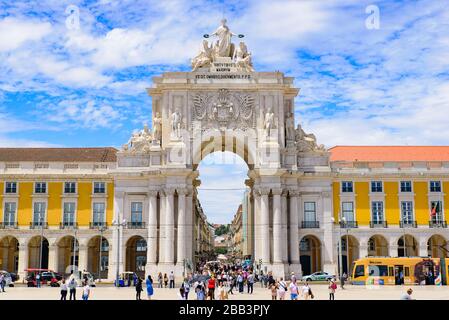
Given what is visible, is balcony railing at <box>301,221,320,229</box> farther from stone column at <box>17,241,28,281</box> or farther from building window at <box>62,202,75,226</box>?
stone column at <box>17,241,28,281</box>

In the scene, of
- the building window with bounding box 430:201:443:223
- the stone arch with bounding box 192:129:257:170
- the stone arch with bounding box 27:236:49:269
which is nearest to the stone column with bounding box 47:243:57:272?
the stone arch with bounding box 27:236:49:269

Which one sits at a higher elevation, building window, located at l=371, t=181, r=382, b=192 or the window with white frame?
building window, located at l=371, t=181, r=382, b=192

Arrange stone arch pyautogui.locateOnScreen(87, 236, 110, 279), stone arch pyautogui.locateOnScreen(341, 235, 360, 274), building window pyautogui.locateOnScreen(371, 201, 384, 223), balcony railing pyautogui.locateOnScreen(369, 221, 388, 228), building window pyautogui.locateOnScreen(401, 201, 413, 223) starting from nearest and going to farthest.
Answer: balcony railing pyautogui.locateOnScreen(369, 221, 388, 228) → building window pyautogui.locateOnScreen(401, 201, 413, 223) → building window pyautogui.locateOnScreen(371, 201, 384, 223) → stone arch pyautogui.locateOnScreen(341, 235, 360, 274) → stone arch pyautogui.locateOnScreen(87, 236, 110, 279)

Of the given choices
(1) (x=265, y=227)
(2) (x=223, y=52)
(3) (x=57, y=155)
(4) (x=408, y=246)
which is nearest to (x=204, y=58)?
A: (2) (x=223, y=52)

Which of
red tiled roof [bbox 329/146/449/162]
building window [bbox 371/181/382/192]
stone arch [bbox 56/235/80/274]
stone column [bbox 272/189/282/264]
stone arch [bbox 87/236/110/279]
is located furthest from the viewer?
red tiled roof [bbox 329/146/449/162]

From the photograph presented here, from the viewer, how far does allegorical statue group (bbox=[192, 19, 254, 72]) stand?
A: 6844 centimetres

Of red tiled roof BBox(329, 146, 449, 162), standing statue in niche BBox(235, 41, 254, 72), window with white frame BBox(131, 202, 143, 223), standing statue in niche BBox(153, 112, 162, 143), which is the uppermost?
standing statue in niche BBox(235, 41, 254, 72)

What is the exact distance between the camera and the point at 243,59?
68875mm

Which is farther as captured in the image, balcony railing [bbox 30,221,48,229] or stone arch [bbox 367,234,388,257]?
stone arch [bbox 367,234,388,257]

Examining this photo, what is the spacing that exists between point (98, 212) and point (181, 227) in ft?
35.1

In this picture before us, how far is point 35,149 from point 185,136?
22.6 metres

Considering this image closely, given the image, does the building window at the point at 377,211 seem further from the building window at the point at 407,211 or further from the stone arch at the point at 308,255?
the stone arch at the point at 308,255

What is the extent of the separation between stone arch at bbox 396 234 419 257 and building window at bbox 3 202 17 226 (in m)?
43.4
